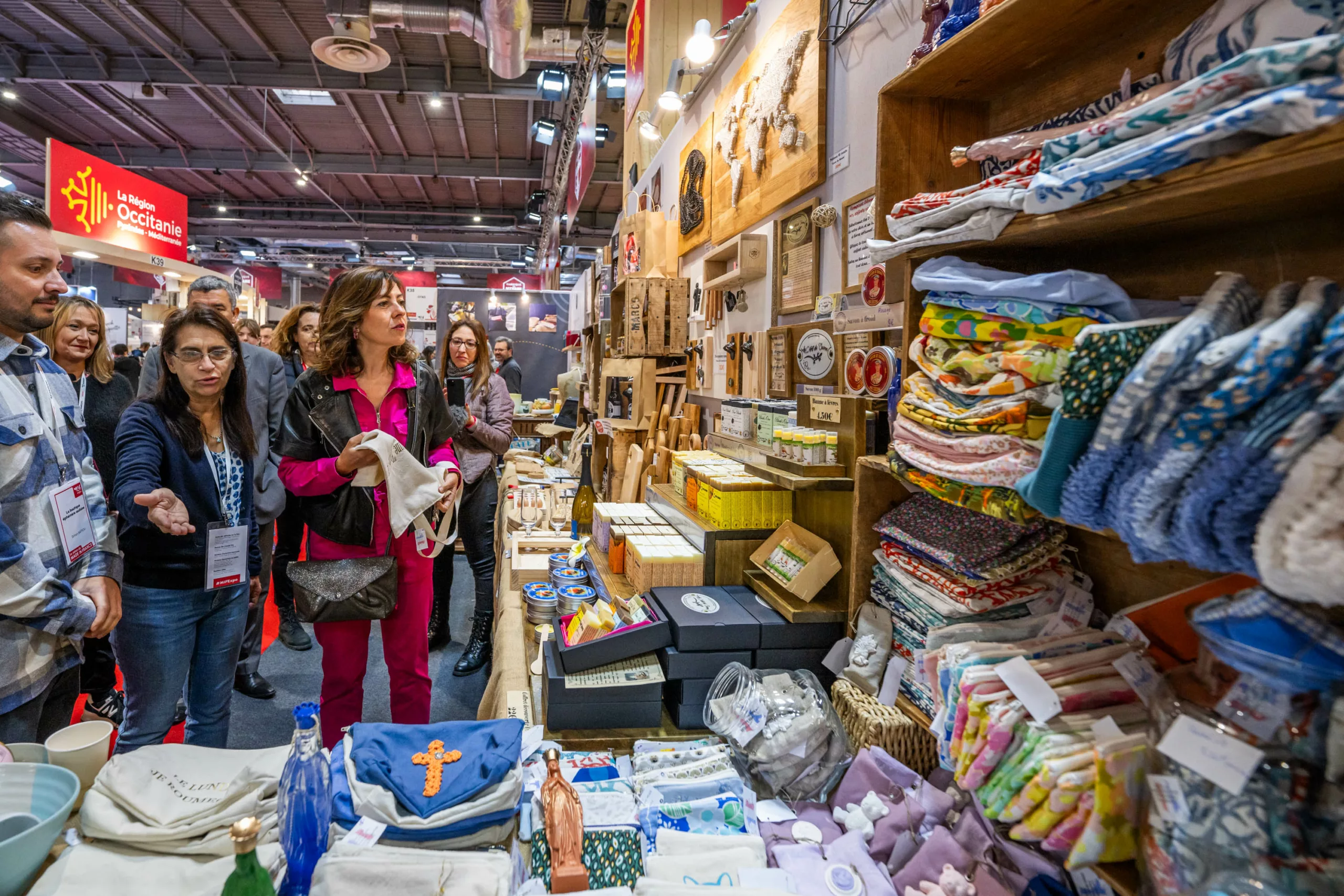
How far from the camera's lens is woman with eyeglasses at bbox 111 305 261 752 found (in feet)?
7.41

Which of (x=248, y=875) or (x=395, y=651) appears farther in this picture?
(x=395, y=651)

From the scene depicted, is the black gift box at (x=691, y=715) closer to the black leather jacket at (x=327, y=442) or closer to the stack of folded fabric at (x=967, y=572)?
the stack of folded fabric at (x=967, y=572)

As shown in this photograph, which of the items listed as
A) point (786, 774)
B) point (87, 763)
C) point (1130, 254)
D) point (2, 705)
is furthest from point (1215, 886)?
point (2, 705)

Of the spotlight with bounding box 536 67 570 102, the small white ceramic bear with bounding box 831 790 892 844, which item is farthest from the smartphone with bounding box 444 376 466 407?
the spotlight with bounding box 536 67 570 102

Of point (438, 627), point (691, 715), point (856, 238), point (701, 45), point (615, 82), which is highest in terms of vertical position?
point (615, 82)

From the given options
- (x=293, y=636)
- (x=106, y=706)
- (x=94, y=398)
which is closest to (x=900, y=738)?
(x=106, y=706)

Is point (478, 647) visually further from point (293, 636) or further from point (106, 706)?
point (106, 706)

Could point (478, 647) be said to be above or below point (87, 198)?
below

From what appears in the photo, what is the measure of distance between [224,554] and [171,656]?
0.35 metres

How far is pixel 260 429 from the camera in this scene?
134 inches

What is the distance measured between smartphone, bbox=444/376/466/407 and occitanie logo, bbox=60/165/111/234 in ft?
A: 16.5

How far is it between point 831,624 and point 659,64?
4.17 metres

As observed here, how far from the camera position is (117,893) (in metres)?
1.18

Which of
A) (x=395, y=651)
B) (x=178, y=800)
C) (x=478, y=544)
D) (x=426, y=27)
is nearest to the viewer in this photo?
(x=178, y=800)
